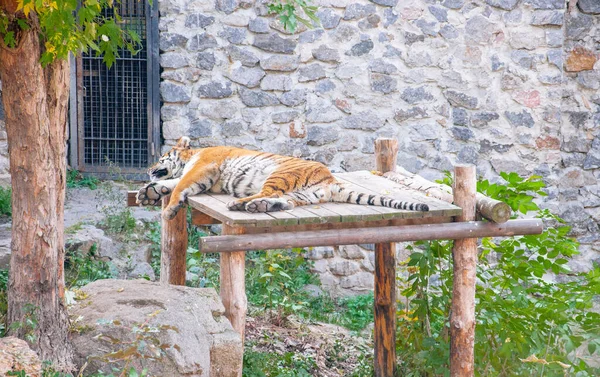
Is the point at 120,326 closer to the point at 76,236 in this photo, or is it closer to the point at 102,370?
the point at 102,370

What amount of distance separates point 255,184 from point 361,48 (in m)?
3.02

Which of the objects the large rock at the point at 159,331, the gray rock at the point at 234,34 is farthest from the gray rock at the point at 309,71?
the large rock at the point at 159,331

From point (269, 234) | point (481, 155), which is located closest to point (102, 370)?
point (269, 234)

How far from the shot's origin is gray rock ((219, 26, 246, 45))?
7781 millimetres

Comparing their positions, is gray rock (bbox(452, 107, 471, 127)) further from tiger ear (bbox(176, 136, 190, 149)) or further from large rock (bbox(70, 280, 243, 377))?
large rock (bbox(70, 280, 243, 377))

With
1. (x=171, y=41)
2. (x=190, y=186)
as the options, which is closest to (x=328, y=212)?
(x=190, y=186)

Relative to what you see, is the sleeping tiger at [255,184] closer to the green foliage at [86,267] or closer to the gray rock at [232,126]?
the green foliage at [86,267]

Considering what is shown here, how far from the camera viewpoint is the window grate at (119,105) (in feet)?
25.8

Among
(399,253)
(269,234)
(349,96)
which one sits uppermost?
(349,96)

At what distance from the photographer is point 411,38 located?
7965 millimetres

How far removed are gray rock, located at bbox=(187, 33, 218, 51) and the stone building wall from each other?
0.5 inches

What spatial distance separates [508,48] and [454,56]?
1.79 feet

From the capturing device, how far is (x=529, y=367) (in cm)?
543

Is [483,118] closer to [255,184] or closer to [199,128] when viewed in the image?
[199,128]
